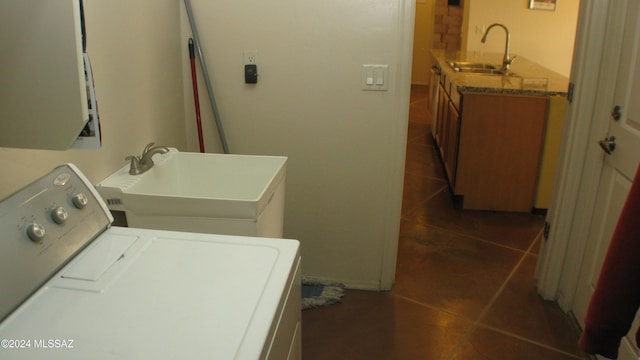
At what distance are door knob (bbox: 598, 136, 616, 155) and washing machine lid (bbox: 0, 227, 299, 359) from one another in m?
1.49

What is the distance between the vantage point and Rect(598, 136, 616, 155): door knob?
194 centimetres

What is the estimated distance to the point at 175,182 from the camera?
6.11 ft

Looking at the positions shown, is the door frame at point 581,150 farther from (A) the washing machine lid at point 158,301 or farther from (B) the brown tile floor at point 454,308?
(A) the washing machine lid at point 158,301

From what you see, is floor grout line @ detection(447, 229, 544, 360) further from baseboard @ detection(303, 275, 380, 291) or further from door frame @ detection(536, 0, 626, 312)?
baseboard @ detection(303, 275, 380, 291)

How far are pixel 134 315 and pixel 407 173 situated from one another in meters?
3.70

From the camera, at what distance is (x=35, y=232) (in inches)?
39.1

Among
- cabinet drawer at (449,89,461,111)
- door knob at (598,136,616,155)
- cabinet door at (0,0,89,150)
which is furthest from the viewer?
cabinet drawer at (449,89,461,111)

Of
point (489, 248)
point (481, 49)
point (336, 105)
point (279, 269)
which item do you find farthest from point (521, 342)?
point (481, 49)

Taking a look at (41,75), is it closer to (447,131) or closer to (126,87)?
(126,87)

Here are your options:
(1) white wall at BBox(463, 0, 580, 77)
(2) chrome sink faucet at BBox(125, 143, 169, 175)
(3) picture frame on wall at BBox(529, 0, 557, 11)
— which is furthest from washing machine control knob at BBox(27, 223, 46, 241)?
(3) picture frame on wall at BBox(529, 0, 557, 11)

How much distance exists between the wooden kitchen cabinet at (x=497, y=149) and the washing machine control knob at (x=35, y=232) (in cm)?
291

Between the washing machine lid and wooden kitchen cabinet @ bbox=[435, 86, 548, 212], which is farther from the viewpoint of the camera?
wooden kitchen cabinet @ bbox=[435, 86, 548, 212]

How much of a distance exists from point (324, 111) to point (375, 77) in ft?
0.95

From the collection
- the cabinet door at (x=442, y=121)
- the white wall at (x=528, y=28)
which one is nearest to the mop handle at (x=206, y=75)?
the cabinet door at (x=442, y=121)
